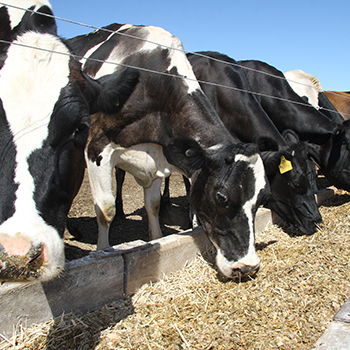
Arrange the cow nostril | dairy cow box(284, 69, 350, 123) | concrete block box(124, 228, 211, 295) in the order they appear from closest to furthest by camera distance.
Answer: concrete block box(124, 228, 211, 295) → the cow nostril → dairy cow box(284, 69, 350, 123)

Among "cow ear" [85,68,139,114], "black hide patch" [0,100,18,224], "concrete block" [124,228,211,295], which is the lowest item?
"concrete block" [124,228,211,295]

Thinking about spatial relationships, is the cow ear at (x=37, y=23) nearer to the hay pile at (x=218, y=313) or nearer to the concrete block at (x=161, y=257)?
the concrete block at (x=161, y=257)

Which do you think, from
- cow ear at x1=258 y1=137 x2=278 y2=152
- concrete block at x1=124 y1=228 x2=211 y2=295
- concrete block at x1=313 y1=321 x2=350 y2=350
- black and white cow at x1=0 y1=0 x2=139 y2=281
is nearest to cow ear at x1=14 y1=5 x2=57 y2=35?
black and white cow at x1=0 y1=0 x2=139 y2=281

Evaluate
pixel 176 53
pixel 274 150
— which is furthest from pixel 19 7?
pixel 274 150

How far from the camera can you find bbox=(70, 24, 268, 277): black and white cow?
3.01m

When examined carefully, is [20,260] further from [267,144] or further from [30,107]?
[267,144]

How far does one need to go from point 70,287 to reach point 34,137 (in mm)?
1164

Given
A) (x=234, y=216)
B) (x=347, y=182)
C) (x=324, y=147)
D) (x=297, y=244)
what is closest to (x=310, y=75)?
(x=324, y=147)

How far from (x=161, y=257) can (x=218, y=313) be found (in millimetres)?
710

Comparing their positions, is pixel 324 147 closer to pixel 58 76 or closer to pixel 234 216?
pixel 234 216

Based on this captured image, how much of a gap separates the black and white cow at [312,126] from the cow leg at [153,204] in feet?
7.31

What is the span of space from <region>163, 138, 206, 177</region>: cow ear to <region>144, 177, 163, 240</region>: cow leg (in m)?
1.12

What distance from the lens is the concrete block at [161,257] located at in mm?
2727

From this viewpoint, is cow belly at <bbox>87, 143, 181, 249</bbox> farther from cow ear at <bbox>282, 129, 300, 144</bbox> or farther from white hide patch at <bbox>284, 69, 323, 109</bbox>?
white hide patch at <bbox>284, 69, 323, 109</bbox>
